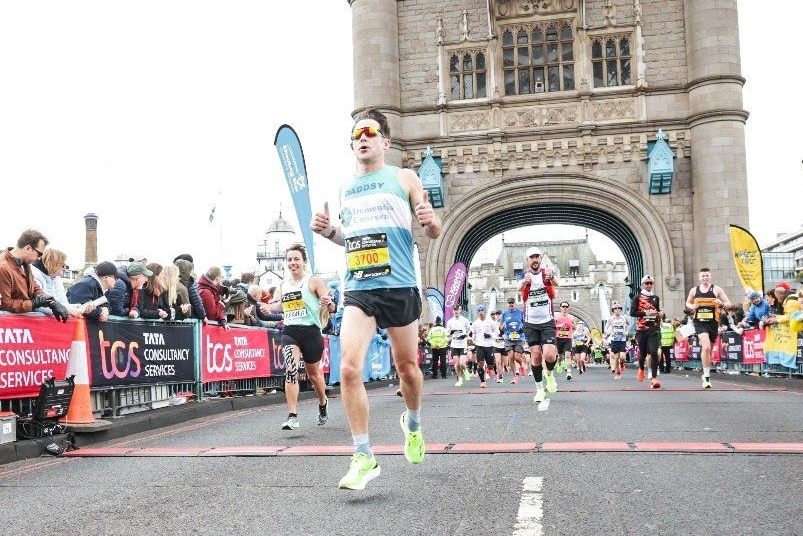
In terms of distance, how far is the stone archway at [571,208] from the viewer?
30.4m

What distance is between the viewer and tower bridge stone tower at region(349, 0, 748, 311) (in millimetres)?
30000

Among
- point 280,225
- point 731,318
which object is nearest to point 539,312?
point 731,318

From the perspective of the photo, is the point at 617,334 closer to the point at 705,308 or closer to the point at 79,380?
the point at 705,308

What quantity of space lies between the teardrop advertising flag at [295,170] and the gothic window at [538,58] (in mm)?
16081

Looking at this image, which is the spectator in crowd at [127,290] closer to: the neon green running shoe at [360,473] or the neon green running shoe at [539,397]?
the neon green running shoe at [539,397]

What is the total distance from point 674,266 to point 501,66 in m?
9.90

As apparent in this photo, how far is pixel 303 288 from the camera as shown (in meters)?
8.71

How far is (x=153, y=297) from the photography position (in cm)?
1039

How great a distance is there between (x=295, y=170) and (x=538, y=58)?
57.1ft

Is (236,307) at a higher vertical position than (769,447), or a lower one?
higher

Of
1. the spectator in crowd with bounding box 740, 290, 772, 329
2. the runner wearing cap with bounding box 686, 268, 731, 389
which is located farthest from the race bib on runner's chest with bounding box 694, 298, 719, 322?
the spectator in crowd with bounding box 740, 290, 772, 329

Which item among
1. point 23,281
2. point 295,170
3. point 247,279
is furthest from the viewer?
point 295,170

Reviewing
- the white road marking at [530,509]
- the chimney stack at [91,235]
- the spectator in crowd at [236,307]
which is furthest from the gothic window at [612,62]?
the chimney stack at [91,235]

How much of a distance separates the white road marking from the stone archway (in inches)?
1041
